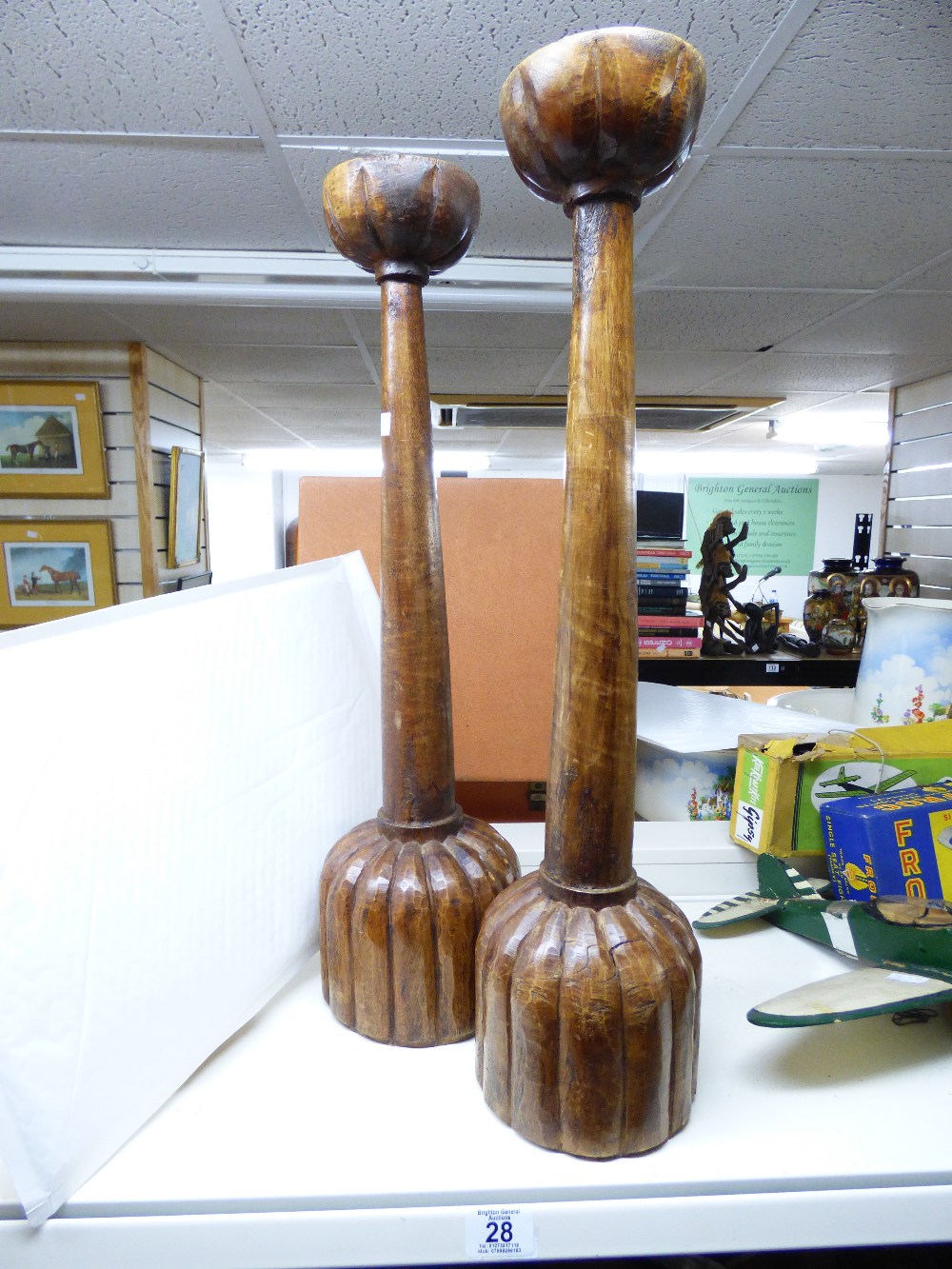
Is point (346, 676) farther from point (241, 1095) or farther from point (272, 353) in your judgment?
point (272, 353)

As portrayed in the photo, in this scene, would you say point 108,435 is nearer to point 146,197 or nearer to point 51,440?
point 51,440

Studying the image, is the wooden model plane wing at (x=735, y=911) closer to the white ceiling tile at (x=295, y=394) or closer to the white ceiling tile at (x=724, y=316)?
the white ceiling tile at (x=724, y=316)

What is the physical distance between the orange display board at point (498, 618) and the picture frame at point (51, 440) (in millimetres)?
2211

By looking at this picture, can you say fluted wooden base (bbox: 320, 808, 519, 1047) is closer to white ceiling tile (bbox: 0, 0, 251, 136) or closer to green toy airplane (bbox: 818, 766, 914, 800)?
green toy airplane (bbox: 818, 766, 914, 800)

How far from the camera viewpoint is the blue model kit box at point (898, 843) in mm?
496

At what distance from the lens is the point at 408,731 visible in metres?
0.43

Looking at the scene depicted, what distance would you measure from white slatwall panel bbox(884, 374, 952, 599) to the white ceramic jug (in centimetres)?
172

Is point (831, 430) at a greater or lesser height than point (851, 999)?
greater

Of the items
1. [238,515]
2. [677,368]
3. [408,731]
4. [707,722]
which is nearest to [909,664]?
[707,722]

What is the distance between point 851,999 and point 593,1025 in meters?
0.15

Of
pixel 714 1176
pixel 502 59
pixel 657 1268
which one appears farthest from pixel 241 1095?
pixel 502 59

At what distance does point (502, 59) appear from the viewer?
0.95 metres

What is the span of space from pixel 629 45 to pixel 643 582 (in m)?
1.25

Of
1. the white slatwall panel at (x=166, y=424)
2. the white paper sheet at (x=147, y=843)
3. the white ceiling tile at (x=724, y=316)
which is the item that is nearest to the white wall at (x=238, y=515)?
the white slatwall panel at (x=166, y=424)
